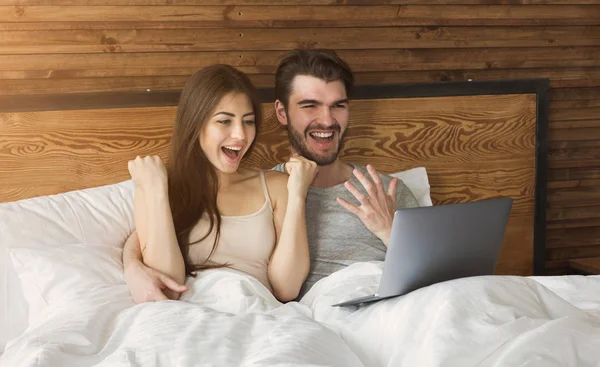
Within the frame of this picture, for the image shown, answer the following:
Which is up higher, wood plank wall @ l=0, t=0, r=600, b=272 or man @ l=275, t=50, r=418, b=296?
wood plank wall @ l=0, t=0, r=600, b=272

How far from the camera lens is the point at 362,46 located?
8.90 feet

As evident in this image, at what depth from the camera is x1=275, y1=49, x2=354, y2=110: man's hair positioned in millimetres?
2332

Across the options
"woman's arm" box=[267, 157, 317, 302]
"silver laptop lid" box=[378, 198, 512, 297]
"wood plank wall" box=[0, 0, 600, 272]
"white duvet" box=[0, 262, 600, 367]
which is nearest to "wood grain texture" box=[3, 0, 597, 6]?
"wood plank wall" box=[0, 0, 600, 272]

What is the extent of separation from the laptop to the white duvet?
0.06 metres

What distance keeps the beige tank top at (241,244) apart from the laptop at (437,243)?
0.38 metres

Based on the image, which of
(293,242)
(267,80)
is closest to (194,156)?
(293,242)

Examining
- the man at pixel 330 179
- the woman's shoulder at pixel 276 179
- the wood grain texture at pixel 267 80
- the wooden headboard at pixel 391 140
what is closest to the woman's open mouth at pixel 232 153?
the woman's shoulder at pixel 276 179

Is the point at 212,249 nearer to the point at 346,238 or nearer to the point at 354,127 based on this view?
the point at 346,238

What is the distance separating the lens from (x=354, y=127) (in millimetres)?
2596

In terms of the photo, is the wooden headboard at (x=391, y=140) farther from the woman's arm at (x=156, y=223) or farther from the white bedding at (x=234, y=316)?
the woman's arm at (x=156, y=223)

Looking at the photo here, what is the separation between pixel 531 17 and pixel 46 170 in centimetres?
183

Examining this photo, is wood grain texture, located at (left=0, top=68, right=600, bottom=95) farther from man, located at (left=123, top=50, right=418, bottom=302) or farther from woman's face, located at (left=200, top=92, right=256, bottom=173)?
woman's face, located at (left=200, top=92, right=256, bottom=173)

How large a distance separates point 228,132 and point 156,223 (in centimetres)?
31

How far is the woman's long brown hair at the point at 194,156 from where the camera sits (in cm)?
205
